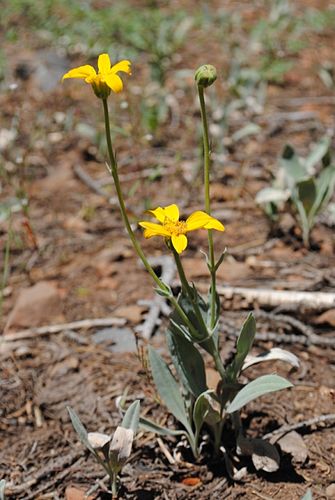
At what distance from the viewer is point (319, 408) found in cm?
245

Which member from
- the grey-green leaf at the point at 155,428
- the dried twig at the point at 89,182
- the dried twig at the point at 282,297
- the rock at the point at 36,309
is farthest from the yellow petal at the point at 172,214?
the dried twig at the point at 89,182

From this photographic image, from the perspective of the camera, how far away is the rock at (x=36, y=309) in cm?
309

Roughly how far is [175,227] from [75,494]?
969 millimetres

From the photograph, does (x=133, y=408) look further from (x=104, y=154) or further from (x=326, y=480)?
(x=104, y=154)

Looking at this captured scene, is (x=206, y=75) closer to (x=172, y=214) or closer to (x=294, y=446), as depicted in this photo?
(x=172, y=214)

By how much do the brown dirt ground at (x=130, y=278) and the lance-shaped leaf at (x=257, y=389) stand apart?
0.29m

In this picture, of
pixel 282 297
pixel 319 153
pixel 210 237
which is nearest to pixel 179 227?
pixel 210 237

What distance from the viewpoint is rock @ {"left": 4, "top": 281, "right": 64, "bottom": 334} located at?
10.1ft

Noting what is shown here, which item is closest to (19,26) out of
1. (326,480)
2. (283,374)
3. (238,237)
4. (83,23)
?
(83,23)

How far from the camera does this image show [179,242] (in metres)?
1.83

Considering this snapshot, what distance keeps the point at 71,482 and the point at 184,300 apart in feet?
2.38

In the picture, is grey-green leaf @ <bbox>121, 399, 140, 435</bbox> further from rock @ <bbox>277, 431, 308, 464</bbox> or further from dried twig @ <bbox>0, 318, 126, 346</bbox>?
dried twig @ <bbox>0, 318, 126, 346</bbox>

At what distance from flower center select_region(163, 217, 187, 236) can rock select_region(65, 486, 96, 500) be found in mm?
942

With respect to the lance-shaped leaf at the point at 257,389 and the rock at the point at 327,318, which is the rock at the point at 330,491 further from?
the rock at the point at 327,318
